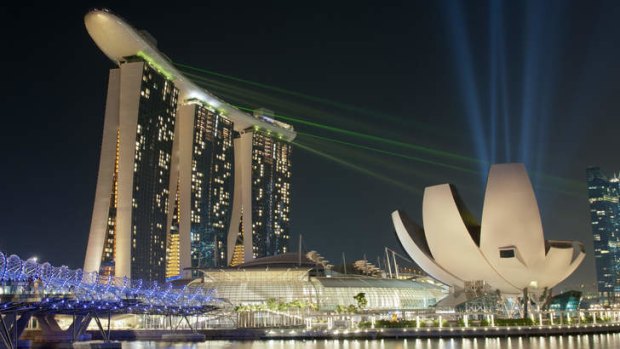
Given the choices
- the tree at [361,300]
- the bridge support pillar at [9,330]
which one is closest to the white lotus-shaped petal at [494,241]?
the tree at [361,300]

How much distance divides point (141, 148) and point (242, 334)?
128 ft

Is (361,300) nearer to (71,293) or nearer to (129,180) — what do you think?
(129,180)

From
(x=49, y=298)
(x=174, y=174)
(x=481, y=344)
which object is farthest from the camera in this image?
(x=174, y=174)

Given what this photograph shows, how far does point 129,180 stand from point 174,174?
21.4 metres

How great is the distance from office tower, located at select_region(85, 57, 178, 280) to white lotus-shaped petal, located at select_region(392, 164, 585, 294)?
134 feet

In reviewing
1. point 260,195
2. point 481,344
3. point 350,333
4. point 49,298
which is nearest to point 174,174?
point 260,195

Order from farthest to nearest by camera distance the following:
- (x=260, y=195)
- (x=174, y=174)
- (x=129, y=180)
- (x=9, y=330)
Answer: (x=260, y=195) < (x=174, y=174) < (x=129, y=180) < (x=9, y=330)

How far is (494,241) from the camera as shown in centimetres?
6319

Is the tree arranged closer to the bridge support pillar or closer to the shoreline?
the shoreline

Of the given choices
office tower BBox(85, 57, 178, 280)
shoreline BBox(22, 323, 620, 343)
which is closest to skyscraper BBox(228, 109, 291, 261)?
office tower BBox(85, 57, 178, 280)

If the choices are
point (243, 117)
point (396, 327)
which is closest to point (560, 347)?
point (396, 327)

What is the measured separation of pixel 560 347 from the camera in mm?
47375

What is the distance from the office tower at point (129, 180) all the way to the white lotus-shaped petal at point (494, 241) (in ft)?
134

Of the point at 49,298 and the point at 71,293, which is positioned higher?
the point at 71,293
